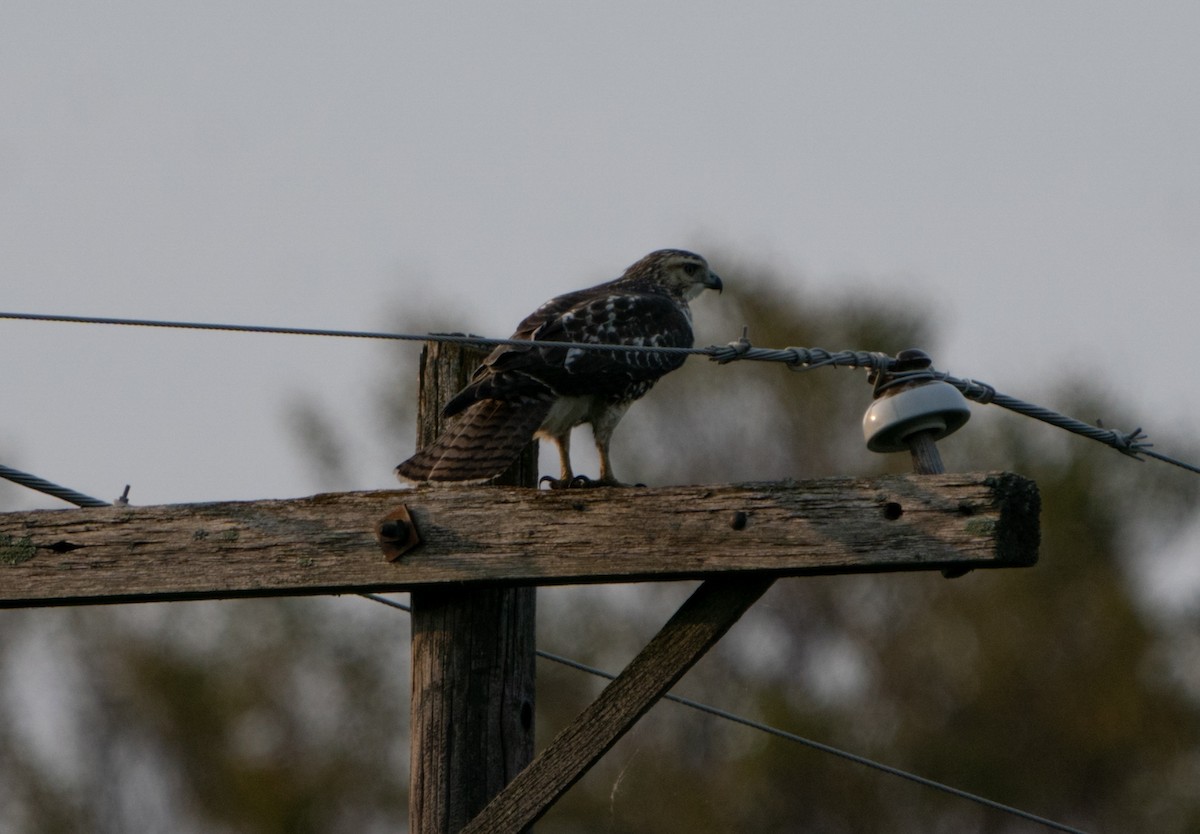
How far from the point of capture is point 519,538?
407 cm

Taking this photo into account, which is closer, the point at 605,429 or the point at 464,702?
the point at 464,702

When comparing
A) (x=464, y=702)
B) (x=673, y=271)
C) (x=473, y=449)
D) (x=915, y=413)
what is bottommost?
(x=464, y=702)

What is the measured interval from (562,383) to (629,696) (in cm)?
176

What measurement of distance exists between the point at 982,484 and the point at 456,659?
1339 mm

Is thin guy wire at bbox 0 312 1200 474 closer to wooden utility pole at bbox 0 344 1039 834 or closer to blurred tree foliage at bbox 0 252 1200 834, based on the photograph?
wooden utility pole at bbox 0 344 1039 834

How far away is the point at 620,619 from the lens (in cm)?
1945

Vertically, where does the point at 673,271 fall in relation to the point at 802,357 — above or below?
above

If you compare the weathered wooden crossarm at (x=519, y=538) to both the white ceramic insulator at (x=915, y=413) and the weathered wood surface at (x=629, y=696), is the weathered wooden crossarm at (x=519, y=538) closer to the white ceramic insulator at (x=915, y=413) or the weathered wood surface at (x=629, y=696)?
the weathered wood surface at (x=629, y=696)

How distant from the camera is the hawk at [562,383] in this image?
4.75m

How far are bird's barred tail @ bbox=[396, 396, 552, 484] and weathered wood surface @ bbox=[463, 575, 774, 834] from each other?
2.96 feet

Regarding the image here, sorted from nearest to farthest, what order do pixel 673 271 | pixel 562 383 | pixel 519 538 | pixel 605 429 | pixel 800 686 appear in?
pixel 519 538, pixel 562 383, pixel 605 429, pixel 673 271, pixel 800 686

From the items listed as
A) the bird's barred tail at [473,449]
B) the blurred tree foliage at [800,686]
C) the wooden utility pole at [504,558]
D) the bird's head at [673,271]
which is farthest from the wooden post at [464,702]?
the blurred tree foliage at [800,686]

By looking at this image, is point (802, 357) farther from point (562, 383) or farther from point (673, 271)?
point (673, 271)

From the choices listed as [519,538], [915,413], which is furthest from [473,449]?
[915,413]
